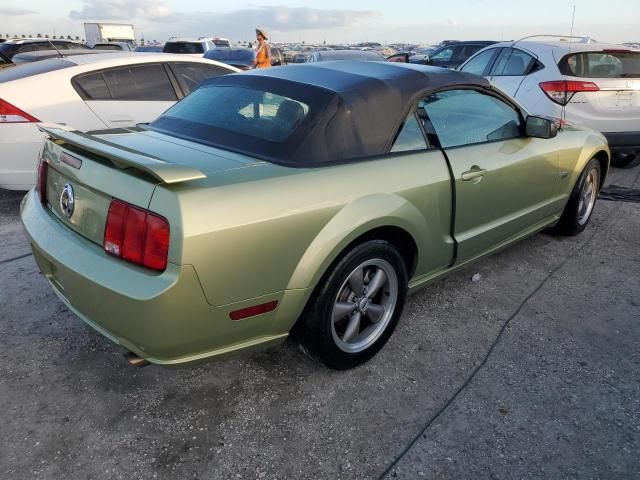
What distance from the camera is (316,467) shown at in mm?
2119

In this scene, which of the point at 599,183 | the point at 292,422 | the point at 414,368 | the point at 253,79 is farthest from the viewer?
the point at 599,183

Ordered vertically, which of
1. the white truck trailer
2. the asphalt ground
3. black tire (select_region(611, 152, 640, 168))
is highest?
the white truck trailer

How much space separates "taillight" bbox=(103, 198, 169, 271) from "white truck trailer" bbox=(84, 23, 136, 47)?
34.7 meters

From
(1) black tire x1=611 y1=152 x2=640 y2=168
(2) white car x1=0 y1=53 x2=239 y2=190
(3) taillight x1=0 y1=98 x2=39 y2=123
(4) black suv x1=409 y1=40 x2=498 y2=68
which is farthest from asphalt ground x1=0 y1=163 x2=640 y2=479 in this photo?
(4) black suv x1=409 y1=40 x2=498 y2=68

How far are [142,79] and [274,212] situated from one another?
387cm

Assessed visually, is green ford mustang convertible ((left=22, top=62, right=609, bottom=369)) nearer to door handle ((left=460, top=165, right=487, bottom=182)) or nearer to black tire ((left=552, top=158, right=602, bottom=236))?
door handle ((left=460, top=165, right=487, bottom=182))

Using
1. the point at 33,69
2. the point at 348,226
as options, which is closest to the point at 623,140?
the point at 348,226

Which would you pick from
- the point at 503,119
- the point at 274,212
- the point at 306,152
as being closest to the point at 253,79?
the point at 306,152

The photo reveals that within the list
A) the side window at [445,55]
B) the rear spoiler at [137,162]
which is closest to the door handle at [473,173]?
the rear spoiler at [137,162]

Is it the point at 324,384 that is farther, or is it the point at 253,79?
the point at 253,79

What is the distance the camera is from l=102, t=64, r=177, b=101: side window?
5.07 meters

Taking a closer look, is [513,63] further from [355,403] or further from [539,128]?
[355,403]

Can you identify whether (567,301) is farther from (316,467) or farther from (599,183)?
(316,467)

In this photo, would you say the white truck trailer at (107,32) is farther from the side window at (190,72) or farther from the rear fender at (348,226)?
the rear fender at (348,226)
